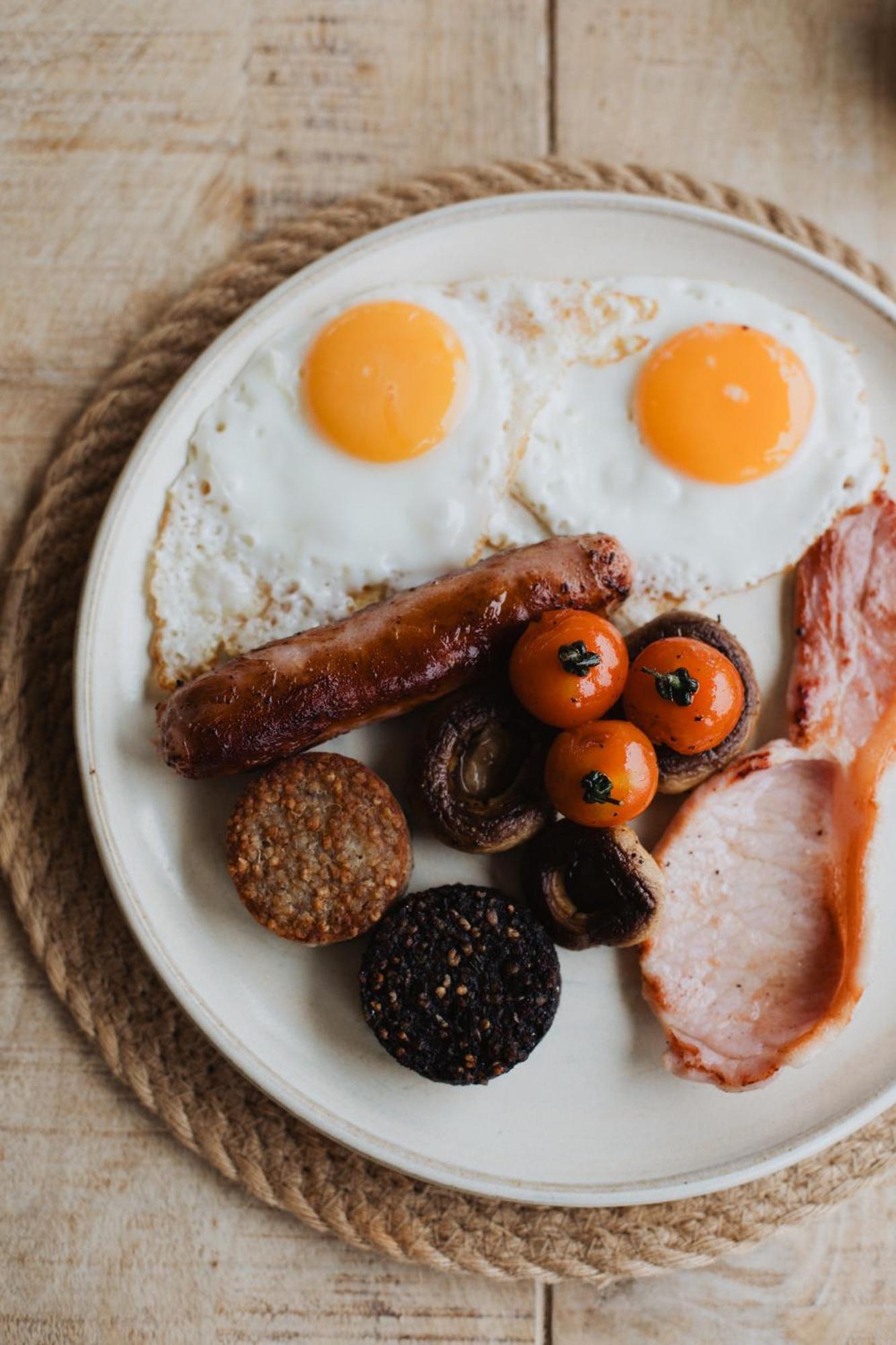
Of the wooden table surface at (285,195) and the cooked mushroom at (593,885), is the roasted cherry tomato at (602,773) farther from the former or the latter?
the wooden table surface at (285,195)

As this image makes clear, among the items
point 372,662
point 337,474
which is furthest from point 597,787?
point 337,474

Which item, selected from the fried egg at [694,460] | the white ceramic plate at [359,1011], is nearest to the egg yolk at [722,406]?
the fried egg at [694,460]

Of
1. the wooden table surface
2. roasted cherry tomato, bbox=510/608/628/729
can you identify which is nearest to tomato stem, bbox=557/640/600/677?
roasted cherry tomato, bbox=510/608/628/729

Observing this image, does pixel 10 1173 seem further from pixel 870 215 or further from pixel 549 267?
pixel 870 215

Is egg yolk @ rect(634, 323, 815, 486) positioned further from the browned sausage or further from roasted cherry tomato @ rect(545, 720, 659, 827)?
roasted cherry tomato @ rect(545, 720, 659, 827)

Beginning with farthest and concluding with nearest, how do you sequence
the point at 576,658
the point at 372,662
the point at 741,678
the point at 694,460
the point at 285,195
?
the point at 285,195
the point at 694,460
the point at 741,678
the point at 372,662
the point at 576,658

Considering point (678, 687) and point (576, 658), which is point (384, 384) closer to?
point (576, 658)

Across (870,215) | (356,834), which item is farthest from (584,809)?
(870,215)
